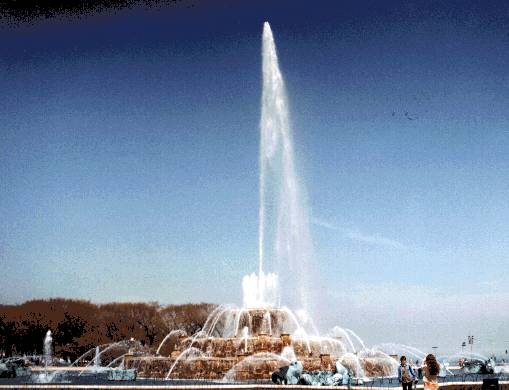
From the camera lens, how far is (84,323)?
8538 centimetres

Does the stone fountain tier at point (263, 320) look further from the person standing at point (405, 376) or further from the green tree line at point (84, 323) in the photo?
the green tree line at point (84, 323)

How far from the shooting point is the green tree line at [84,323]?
264 feet

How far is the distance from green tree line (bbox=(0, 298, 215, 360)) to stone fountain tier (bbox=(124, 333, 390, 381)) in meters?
54.6

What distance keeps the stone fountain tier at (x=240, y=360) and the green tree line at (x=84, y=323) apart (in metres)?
54.6

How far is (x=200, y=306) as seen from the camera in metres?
93.2

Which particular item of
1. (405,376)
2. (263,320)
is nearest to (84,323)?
(263,320)

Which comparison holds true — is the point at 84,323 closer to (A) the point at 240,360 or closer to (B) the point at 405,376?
(A) the point at 240,360

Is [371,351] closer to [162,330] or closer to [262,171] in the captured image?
[262,171]

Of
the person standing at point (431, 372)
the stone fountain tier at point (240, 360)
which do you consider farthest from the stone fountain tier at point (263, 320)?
the person standing at point (431, 372)

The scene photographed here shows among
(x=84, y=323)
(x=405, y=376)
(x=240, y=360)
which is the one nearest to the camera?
(x=405, y=376)

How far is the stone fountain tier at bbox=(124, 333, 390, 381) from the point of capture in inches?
1056

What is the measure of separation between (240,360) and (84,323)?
63.1 m

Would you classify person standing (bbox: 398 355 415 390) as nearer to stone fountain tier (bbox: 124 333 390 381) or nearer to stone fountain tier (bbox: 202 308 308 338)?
stone fountain tier (bbox: 124 333 390 381)

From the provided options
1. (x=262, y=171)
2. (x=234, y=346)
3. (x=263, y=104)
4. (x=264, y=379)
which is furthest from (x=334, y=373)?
(x=263, y=104)
